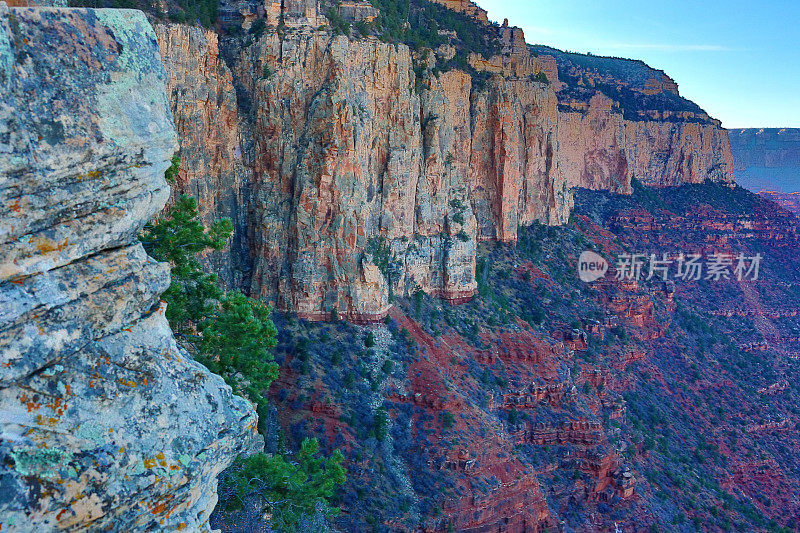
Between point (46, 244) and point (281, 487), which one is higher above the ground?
point (46, 244)

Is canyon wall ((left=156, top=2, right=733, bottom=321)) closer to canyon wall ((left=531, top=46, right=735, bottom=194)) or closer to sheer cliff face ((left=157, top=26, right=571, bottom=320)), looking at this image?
sheer cliff face ((left=157, top=26, right=571, bottom=320))

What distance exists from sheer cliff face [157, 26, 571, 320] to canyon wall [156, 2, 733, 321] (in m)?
0.08

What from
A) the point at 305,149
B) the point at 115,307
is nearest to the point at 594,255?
the point at 305,149

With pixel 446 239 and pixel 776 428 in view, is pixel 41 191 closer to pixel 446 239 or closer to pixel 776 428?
pixel 446 239

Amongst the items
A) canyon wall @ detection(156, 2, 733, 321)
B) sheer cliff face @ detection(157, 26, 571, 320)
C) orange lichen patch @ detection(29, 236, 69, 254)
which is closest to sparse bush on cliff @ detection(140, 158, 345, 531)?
orange lichen patch @ detection(29, 236, 69, 254)

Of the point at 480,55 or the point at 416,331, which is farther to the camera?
the point at 480,55

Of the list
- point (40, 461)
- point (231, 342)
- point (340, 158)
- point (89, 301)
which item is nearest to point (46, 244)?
point (89, 301)

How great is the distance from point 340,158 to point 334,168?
68cm

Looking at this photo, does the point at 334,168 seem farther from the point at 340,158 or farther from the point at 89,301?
the point at 89,301

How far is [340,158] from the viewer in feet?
138

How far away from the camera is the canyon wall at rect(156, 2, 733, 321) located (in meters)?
40.3

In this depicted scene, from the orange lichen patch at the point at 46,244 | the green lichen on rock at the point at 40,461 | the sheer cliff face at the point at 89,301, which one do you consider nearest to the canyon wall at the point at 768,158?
the sheer cliff face at the point at 89,301

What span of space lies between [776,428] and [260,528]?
63595 mm

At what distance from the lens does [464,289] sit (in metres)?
53.8
